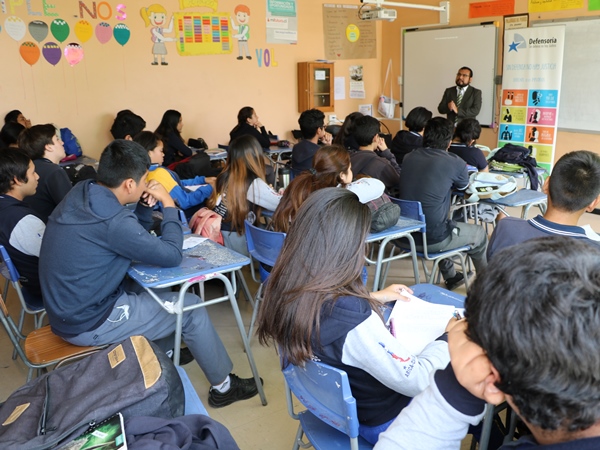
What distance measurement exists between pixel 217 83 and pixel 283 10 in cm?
138

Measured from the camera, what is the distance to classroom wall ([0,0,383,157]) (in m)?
5.79

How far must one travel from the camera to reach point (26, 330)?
11.2ft

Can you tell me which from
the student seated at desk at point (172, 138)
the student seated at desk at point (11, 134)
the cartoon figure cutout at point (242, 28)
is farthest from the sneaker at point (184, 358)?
the cartoon figure cutout at point (242, 28)

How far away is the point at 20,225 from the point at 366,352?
1.98 m

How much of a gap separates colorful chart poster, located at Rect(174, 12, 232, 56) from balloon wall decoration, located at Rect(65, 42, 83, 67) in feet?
3.77

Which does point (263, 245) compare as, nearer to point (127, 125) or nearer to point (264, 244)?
point (264, 244)

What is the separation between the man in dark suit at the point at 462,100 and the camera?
6.96m

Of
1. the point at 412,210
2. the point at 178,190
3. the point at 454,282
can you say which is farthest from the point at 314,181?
the point at 454,282

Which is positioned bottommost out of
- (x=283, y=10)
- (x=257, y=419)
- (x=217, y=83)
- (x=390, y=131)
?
(x=257, y=419)

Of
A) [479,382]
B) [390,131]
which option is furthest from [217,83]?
[479,382]

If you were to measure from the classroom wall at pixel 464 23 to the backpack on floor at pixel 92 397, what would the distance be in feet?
19.9

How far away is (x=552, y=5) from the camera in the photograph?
A: 245 inches

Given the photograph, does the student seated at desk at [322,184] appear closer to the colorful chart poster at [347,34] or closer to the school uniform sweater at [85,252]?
the school uniform sweater at [85,252]

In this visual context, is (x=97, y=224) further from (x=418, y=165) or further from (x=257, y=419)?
(x=418, y=165)
